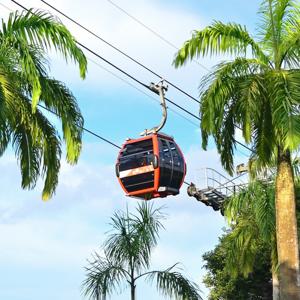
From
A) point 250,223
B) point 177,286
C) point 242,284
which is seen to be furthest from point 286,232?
point 242,284

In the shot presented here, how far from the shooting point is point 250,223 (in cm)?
3191

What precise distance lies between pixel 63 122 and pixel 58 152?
2.84 ft

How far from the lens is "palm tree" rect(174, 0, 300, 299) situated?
17.1 metres

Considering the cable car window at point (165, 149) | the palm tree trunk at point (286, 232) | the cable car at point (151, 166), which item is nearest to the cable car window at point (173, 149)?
the cable car at point (151, 166)

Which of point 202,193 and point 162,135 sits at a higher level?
point 202,193

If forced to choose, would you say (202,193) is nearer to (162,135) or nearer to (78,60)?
(162,135)

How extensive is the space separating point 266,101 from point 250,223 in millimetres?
14637

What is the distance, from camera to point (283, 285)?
16.9 m

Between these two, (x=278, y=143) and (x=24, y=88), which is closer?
(x=24, y=88)

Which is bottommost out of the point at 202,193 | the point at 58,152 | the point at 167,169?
the point at 58,152

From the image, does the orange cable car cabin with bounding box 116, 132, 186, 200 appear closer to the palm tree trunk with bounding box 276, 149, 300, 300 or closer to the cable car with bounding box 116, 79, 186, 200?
the cable car with bounding box 116, 79, 186, 200

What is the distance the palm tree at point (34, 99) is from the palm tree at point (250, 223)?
1328cm

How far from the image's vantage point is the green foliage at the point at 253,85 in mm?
17609

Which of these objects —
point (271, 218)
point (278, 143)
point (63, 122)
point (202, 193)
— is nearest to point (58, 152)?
point (63, 122)
